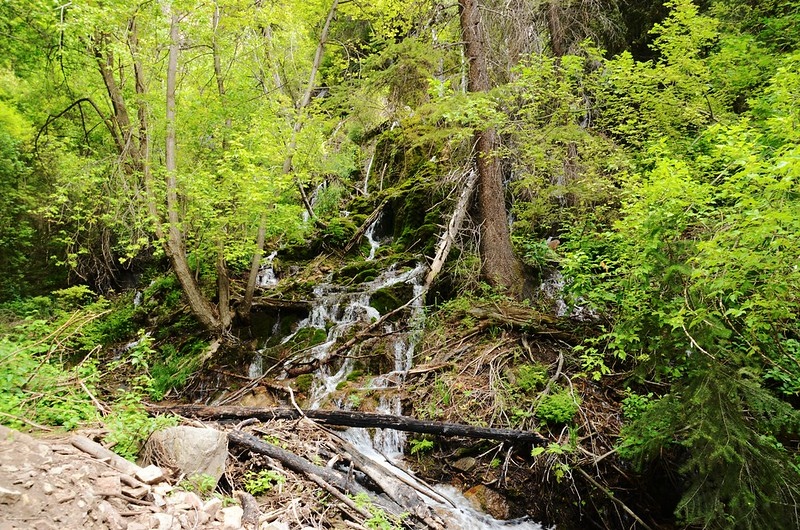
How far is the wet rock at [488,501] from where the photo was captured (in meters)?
5.00

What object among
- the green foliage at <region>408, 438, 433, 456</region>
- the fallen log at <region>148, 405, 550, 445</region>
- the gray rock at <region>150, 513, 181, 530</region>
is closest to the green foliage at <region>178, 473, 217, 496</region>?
the gray rock at <region>150, 513, 181, 530</region>

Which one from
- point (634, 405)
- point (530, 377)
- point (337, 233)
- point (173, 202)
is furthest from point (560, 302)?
point (173, 202)

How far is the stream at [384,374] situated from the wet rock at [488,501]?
7 centimetres

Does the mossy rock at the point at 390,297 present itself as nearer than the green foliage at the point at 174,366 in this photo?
No

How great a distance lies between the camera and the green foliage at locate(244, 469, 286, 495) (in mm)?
3781

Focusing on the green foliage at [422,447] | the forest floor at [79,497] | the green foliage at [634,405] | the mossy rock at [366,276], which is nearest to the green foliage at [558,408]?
the green foliage at [634,405]

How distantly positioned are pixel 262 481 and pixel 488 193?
6.38 metres

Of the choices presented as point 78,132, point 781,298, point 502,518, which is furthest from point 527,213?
point 78,132

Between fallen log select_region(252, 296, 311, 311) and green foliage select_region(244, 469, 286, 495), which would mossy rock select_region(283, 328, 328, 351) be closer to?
fallen log select_region(252, 296, 311, 311)

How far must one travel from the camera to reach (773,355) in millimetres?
4418

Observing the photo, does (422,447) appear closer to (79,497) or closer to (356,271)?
(79,497)

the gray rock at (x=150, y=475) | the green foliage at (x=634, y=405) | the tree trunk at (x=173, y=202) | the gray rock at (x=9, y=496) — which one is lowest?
the green foliage at (x=634, y=405)

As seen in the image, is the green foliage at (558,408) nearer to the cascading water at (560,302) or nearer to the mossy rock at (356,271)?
the cascading water at (560,302)

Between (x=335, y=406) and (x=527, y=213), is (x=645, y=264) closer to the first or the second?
(x=527, y=213)
